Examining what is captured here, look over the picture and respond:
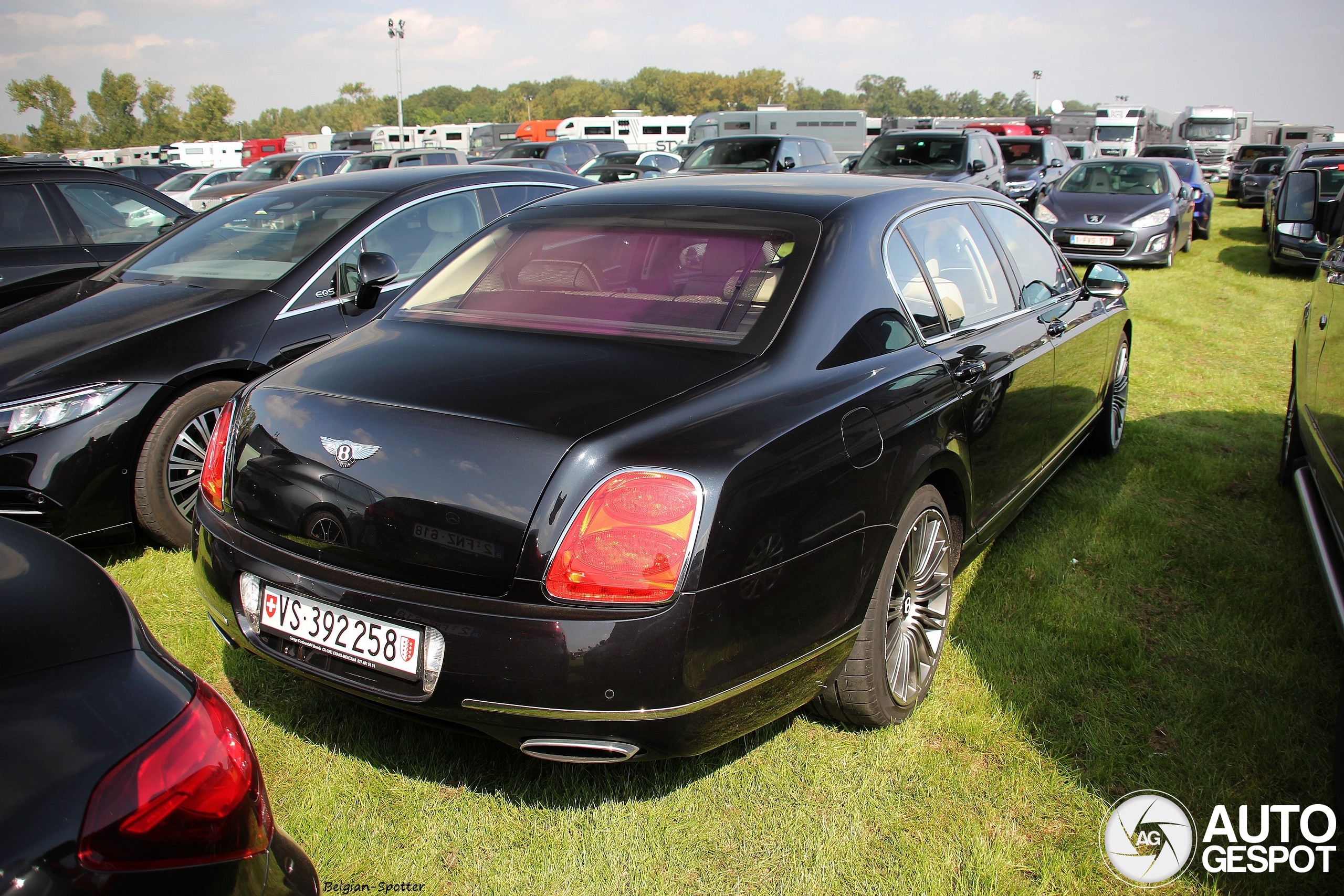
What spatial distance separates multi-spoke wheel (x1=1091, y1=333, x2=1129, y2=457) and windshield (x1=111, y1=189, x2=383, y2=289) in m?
4.02

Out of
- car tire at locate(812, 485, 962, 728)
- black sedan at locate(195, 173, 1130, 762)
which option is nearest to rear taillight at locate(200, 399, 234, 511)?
black sedan at locate(195, 173, 1130, 762)

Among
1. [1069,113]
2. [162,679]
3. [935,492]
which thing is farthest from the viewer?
[1069,113]

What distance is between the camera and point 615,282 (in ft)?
9.43

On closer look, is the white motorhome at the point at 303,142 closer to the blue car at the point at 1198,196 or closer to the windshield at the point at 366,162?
the windshield at the point at 366,162

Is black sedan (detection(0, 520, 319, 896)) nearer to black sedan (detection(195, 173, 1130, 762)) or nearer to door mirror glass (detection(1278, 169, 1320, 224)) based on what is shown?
black sedan (detection(195, 173, 1130, 762))

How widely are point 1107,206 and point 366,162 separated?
12.8 m

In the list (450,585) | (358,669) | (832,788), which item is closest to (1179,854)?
(832,788)

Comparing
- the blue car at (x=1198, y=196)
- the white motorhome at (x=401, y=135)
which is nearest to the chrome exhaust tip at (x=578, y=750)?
the blue car at (x=1198, y=196)

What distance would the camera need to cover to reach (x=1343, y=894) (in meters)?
2.12

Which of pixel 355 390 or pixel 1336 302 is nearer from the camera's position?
pixel 355 390

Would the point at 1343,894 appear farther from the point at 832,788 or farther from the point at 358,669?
the point at 358,669

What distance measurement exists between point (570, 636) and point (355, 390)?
0.89m

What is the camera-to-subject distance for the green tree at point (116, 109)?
105375 mm

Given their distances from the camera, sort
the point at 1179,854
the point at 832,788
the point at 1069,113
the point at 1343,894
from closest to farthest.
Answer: the point at 1343,894 → the point at 1179,854 → the point at 832,788 → the point at 1069,113
